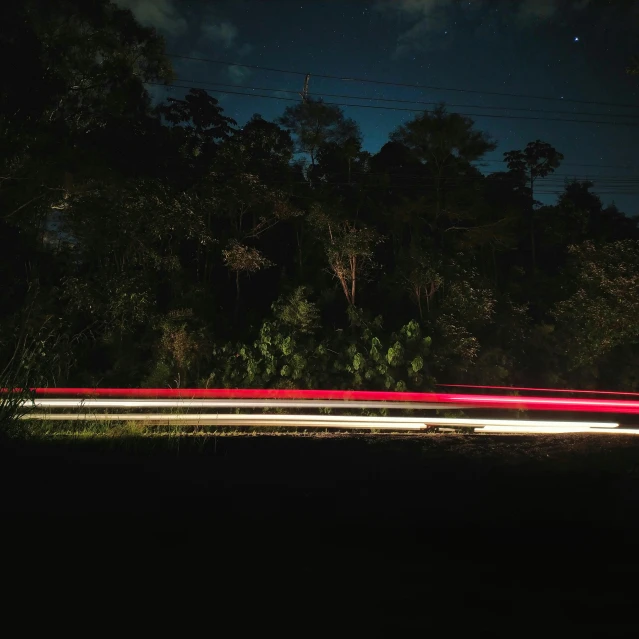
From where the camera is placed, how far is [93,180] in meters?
11.8

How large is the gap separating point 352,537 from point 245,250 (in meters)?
15.5

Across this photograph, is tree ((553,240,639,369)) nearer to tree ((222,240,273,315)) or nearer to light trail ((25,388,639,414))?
light trail ((25,388,639,414))

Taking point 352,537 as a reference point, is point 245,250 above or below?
above

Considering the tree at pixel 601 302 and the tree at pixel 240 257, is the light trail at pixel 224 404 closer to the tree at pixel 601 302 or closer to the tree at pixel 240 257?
the tree at pixel 240 257

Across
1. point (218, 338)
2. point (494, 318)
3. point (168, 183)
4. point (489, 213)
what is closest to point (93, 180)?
point (168, 183)

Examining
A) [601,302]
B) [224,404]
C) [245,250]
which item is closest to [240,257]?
[245,250]

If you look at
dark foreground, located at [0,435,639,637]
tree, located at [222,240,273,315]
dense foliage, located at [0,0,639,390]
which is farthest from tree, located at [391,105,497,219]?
dark foreground, located at [0,435,639,637]

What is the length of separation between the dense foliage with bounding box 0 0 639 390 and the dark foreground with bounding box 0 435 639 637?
4289 millimetres

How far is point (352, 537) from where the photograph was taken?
13.5 ft

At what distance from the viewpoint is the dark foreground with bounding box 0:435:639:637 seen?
314cm

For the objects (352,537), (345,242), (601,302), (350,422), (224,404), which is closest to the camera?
(352,537)

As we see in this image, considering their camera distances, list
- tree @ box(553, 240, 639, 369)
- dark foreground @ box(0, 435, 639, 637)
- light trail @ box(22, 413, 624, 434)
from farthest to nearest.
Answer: tree @ box(553, 240, 639, 369) → light trail @ box(22, 413, 624, 434) → dark foreground @ box(0, 435, 639, 637)

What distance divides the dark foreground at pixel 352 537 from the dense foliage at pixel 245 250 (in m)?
4.29

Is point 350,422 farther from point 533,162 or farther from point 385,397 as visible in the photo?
point 533,162
